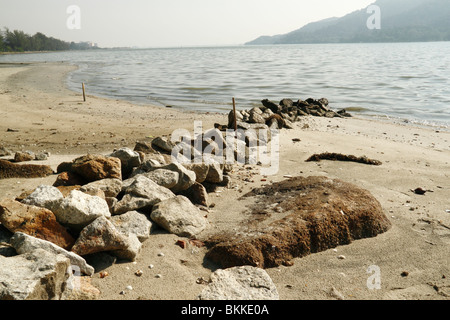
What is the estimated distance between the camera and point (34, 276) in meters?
2.81

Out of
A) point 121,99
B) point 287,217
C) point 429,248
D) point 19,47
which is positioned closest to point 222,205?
point 287,217

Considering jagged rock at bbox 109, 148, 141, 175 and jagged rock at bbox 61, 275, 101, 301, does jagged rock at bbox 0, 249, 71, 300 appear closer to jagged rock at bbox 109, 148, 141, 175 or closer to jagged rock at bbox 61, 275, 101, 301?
jagged rock at bbox 61, 275, 101, 301

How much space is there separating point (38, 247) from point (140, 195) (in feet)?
5.27

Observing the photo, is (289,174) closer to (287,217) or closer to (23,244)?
(287,217)

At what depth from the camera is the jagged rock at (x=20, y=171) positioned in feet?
19.3

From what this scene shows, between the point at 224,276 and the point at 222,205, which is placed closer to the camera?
the point at 224,276

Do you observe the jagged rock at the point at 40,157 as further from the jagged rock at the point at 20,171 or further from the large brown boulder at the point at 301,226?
the large brown boulder at the point at 301,226

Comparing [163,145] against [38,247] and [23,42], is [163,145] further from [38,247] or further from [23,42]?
[23,42]

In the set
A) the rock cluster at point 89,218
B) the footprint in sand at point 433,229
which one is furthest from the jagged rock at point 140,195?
the footprint in sand at point 433,229

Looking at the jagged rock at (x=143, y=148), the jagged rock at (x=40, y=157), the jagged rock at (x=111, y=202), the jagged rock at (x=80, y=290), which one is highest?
the jagged rock at (x=143, y=148)

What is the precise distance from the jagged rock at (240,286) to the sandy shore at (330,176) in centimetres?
25

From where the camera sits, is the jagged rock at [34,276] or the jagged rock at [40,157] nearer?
the jagged rock at [34,276]

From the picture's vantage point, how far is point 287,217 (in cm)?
457
